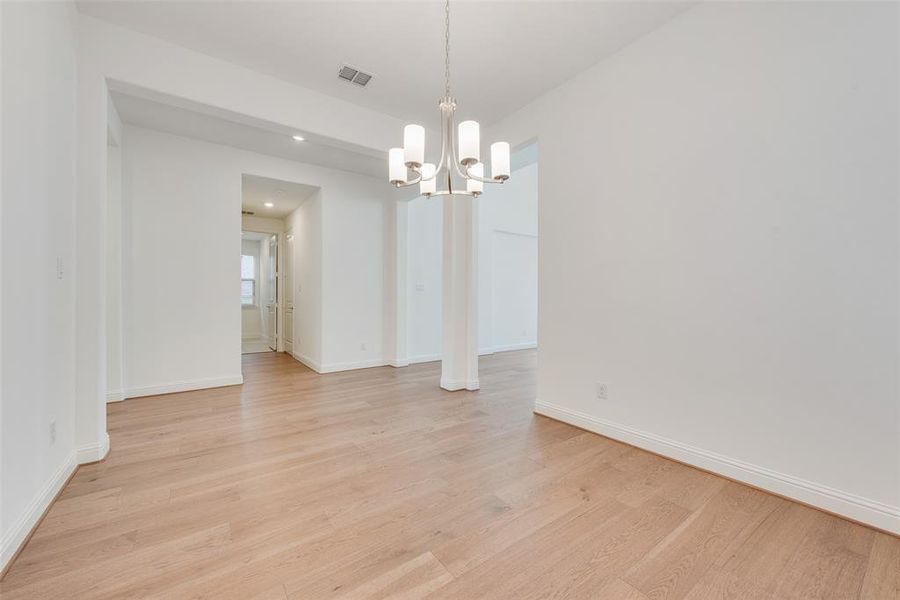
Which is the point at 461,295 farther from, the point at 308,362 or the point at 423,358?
the point at 308,362

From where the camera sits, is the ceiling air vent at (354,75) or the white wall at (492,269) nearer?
the ceiling air vent at (354,75)

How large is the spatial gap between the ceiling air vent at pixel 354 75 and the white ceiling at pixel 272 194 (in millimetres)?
2128

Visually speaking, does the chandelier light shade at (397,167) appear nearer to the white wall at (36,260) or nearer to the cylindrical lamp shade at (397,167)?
the cylindrical lamp shade at (397,167)

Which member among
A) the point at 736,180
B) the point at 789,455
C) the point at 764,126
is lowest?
the point at 789,455

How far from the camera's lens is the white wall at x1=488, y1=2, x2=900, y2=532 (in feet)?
5.63

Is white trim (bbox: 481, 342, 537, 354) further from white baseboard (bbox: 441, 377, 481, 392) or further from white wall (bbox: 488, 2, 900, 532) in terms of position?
white wall (bbox: 488, 2, 900, 532)

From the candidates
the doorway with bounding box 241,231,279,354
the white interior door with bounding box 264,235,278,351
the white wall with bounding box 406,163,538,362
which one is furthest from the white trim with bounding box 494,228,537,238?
the doorway with bounding box 241,231,279,354

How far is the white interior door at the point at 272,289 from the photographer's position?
718 cm

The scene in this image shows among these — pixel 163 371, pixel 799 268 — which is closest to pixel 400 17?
pixel 799 268

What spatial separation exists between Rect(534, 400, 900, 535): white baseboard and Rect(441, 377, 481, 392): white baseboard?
4.65ft

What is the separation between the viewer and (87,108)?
2.36 meters

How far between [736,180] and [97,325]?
161 inches

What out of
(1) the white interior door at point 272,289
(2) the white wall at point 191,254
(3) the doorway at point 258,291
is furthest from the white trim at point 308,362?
(3) the doorway at point 258,291

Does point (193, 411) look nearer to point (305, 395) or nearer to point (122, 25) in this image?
point (305, 395)
